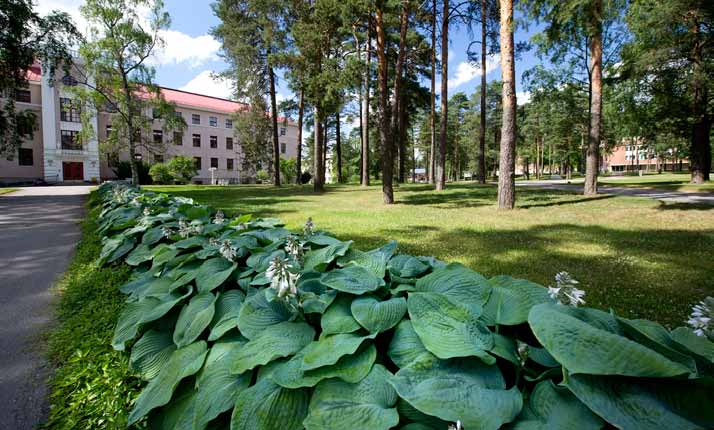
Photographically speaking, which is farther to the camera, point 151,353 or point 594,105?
point 594,105

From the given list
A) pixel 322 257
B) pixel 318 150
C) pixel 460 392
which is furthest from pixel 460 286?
pixel 318 150

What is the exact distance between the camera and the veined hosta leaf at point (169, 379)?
129 cm

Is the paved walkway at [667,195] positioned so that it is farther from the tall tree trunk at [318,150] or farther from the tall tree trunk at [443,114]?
the tall tree trunk at [318,150]

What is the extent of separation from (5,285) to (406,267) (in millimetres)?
4146

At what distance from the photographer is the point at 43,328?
270 centimetres

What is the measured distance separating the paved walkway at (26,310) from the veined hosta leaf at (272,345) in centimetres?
125

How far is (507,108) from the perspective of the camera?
947cm

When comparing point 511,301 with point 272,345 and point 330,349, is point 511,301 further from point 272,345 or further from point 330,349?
point 272,345

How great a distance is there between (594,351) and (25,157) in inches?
1920

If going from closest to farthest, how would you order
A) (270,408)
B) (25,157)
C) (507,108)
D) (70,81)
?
1. (270,408)
2. (507,108)
3. (70,81)
4. (25,157)

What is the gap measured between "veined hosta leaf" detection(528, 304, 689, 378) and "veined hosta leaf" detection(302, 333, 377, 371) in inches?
20.3

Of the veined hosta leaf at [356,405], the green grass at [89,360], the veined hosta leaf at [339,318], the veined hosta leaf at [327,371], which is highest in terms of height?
the veined hosta leaf at [339,318]

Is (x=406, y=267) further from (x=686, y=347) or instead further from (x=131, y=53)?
(x=131, y=53)

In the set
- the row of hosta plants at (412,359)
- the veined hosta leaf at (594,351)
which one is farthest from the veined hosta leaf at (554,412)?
the veined hosta leaf at (594,351)
